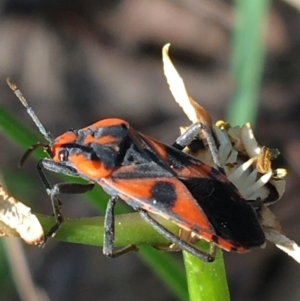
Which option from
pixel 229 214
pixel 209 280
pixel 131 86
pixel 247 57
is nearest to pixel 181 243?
pixel 209 280

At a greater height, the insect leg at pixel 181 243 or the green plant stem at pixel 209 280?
the insect leg at pixel 181 243

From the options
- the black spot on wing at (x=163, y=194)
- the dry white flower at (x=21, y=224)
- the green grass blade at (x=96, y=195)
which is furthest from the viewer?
the green grass blade at (x=96, y=195)

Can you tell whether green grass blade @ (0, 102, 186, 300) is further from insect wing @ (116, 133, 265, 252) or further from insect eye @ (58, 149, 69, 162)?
insect wing @ (116, 133, 265, 252)

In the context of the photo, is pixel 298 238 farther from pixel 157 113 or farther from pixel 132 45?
pixel 132 45

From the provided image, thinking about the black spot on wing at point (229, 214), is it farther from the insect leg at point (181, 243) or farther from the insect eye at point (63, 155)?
the insect eye at point (63, 155)

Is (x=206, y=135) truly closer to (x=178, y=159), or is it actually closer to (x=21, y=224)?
(x=178, y=159)

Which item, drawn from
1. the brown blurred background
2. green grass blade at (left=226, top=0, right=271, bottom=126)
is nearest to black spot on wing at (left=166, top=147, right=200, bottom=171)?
green grass blade at (left=226, top=0, right=271, bottom=126)

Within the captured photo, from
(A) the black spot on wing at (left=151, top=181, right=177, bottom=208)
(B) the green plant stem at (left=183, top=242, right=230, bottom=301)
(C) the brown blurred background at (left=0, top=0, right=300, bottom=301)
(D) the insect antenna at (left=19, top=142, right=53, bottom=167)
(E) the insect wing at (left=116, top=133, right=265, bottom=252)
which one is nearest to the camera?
(B) the green plant stem at (left=183, top=242, right=230, bottom=301)

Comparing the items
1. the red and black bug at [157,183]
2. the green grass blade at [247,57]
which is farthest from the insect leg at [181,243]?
the green grass blade at [247,57]
